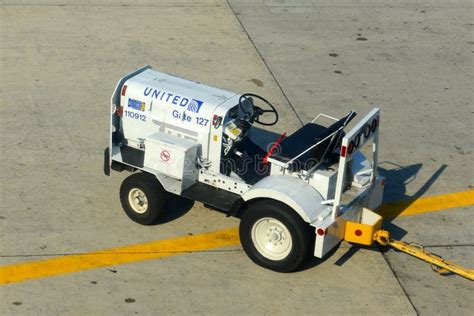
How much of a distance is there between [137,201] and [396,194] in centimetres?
323

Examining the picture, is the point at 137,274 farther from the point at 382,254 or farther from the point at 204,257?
the point at 382,254

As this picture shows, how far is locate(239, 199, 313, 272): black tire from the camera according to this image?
814 cm

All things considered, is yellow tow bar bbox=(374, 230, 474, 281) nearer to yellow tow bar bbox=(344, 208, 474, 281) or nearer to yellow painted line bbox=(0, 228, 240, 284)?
yellow tow bar bbox=(344, 208, 474, 281)

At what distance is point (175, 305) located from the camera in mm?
7949

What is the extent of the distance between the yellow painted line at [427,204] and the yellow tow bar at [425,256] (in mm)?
1072

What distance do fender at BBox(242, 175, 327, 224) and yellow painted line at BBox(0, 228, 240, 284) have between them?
2.75 feet

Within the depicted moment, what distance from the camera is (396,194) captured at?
10.2 m

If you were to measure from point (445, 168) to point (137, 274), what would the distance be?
460cm

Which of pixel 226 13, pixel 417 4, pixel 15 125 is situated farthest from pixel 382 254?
pixel 417 4

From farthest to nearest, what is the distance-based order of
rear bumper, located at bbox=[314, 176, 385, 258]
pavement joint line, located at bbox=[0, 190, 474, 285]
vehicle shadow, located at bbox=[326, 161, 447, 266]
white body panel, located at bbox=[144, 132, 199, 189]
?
vehicle shadow, located at bbox=[326, 161, 447, 266]
white body panel, located at bbox=[144, 132, 199, 189]
pavement joint line, located at bbox=[0, 190, 474, 285]
rear bumper, located at bbox=[314, 176, 385, 258]

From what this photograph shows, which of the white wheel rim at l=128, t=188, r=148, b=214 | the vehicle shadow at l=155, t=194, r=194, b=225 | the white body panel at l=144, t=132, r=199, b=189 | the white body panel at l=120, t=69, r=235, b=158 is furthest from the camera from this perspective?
the vehicle shadow at l=155, t=194, r=194, b=225

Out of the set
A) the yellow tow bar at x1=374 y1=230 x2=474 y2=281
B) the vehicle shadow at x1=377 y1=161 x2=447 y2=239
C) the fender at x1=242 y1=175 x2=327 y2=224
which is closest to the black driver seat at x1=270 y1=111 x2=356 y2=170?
the fender at x1=242 y1=175 x2=327 y2=224

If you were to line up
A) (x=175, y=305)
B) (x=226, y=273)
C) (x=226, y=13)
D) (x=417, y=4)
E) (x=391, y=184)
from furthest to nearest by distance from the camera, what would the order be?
(x=417, y=4)
(x=226, y=13)
(x=391, y=184)
(x=226, y=273)
(x=175, y=305)

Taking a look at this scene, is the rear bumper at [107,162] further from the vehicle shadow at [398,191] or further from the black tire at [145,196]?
the vehicle shadow at [398,191]
